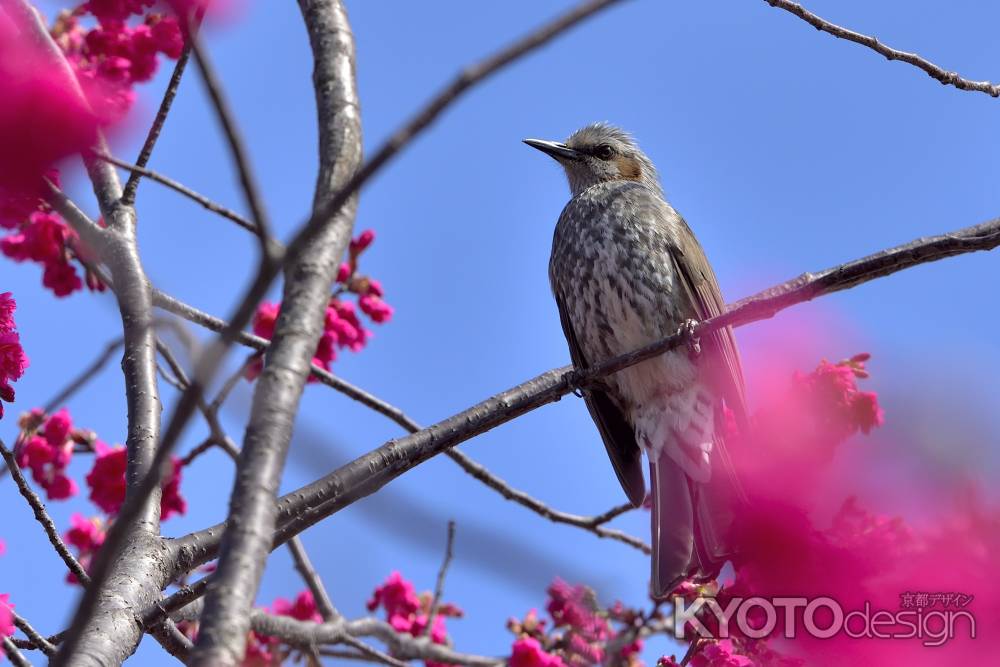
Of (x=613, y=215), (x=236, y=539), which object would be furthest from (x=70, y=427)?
(x=236, y=539)

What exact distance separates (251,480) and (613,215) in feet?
9.69

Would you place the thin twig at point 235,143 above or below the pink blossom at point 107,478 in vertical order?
below

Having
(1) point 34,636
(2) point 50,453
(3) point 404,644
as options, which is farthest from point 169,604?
(3) point 404,644

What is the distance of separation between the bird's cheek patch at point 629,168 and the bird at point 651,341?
569 mm

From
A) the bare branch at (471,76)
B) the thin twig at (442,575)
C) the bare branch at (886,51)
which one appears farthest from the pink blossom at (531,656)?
the bare branch at (471,76)

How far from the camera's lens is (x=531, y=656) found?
3.51 metres

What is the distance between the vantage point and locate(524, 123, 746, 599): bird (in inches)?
142

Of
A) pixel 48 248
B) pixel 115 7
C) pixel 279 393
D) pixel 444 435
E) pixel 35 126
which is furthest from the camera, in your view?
pixel 48 248

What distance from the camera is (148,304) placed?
268 cm

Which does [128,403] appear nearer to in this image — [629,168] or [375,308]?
[375,308]

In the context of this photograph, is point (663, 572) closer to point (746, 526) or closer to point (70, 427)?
point (746, 526)

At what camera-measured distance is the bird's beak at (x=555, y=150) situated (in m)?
4.75

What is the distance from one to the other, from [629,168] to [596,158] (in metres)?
0.17

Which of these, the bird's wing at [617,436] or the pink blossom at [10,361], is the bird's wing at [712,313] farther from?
the pink blossom at [10,361]
